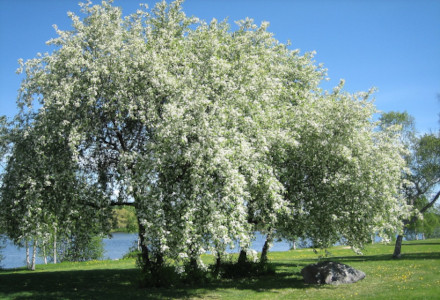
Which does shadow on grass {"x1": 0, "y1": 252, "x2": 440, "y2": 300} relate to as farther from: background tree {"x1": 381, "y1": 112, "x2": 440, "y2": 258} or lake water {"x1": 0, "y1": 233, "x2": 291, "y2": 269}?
background tree {"x1": 381, "y1": 112, "x2": 440, "y2": 258}

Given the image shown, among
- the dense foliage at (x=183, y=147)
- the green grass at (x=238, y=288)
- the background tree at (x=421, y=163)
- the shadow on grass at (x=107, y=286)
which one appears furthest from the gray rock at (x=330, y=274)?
the background tree at (x=421, y=163)

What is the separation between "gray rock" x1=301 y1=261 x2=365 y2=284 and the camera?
22484 millimetres

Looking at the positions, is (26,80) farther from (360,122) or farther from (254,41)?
(360,122)

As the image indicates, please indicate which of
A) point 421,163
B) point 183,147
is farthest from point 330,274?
point 421,163

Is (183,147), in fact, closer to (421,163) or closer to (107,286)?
(107,286)

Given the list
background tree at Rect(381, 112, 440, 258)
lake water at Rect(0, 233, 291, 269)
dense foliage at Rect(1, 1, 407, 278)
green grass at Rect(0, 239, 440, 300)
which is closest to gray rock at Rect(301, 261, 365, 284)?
green grass at Rect(0, 239, 440, 300)

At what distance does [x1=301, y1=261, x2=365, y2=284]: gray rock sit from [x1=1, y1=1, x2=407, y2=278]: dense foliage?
2757 mm

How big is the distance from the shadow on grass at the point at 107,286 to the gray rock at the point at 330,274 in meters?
0.84

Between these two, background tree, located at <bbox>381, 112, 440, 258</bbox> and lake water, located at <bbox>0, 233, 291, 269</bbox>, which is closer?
background tree, located at <bbox>381, 112, 440, 258</bbox>

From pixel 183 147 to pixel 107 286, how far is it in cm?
1124

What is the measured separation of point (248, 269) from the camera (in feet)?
85.4

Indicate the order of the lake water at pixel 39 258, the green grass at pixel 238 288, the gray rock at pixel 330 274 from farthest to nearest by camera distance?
the lake water at pixel 39 258 < the gray rock at pixel 330 274 < the green grass at pixel 238 288

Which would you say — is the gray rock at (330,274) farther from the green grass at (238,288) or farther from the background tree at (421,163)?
the background tree at (421,163)

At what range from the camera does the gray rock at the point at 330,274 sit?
22484 millimetres
